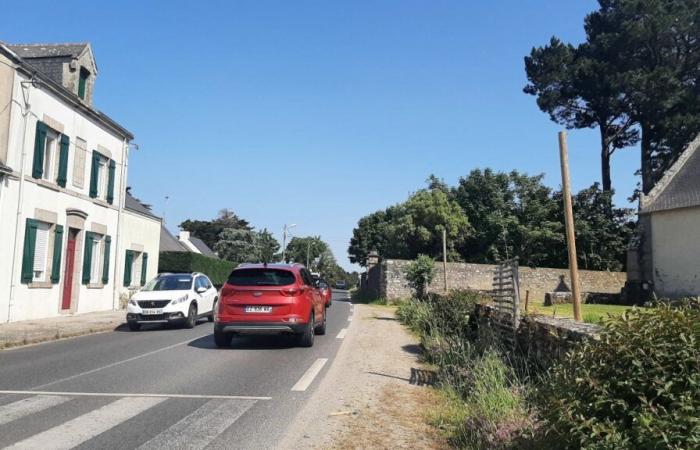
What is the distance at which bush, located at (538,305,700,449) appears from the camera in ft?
10.2

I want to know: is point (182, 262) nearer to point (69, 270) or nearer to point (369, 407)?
point (69, 270)

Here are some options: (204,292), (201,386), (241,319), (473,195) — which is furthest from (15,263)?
(473,195)

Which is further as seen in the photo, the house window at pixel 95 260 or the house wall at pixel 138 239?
the house wall at pixel 138 239

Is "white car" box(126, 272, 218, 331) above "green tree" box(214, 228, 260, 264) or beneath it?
beneath

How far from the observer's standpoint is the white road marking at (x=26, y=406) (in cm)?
609

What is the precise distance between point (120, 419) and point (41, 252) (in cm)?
1481

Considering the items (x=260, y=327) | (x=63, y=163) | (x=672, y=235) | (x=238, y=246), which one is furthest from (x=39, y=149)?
(x=238, y=246)

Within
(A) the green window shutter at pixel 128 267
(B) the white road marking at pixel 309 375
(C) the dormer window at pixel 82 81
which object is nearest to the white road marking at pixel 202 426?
(B) the white road marking at pixel 309 375

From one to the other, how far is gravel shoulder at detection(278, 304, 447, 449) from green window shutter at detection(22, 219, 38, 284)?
11.4m

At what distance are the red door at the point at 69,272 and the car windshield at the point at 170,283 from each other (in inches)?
164

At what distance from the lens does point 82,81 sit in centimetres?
2209

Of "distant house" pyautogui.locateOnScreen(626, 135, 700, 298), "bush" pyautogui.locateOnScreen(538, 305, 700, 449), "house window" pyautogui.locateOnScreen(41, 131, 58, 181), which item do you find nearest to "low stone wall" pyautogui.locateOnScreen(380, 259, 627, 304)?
"distant house" pyautogui.locateOnScreen(626, 135, 700, 298)

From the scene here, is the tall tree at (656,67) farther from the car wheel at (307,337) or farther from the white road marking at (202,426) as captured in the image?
the white road marking at (202,426)

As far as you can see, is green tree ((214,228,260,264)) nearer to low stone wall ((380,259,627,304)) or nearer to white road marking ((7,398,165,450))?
low stone wall ((380,259,627,304))
